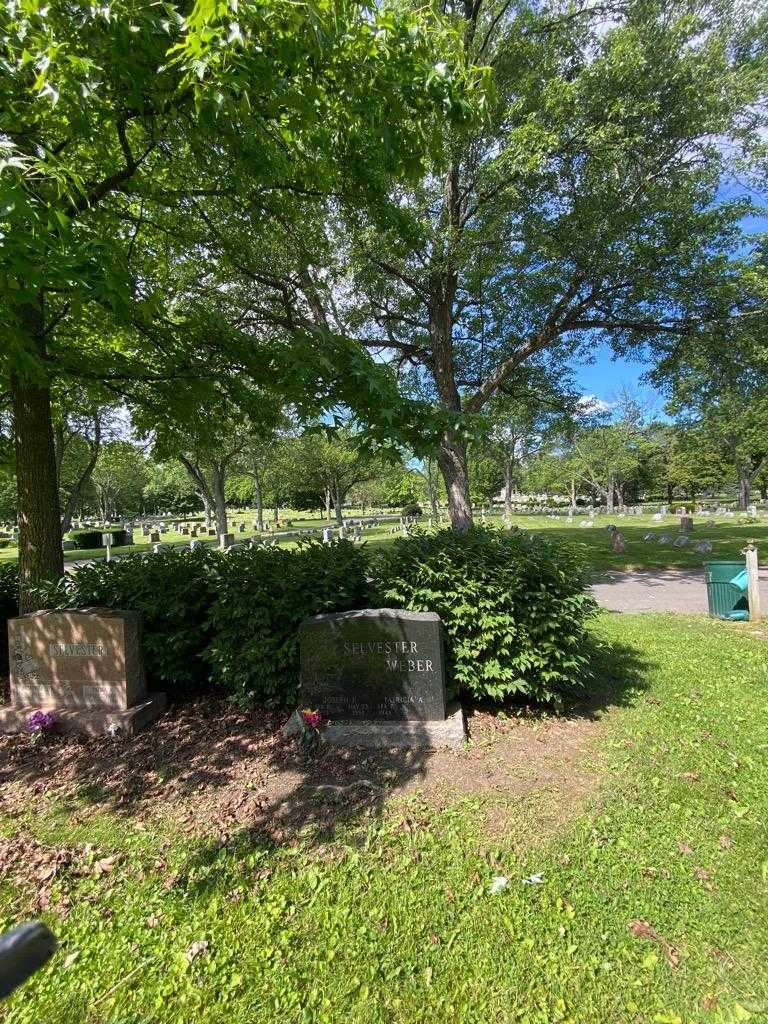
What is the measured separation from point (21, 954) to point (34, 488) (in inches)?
221

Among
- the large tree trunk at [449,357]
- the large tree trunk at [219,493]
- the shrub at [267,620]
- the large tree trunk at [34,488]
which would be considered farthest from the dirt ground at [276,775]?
the large tree trunk at [219,493]

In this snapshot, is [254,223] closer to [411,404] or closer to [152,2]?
[152,2]

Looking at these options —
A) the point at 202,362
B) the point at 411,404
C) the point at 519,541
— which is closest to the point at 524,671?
the point at 519,541

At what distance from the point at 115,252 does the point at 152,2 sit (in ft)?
4.61

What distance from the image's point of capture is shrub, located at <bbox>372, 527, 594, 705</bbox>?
13.7 ft

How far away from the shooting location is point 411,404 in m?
4.20

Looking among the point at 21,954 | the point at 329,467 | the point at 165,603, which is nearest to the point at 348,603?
the point at 165,603

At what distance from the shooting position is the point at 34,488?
5184 millimetres

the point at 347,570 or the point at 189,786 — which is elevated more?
the point at 347,570

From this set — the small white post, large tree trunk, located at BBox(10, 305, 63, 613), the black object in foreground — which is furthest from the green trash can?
large tree trunk, located at BBox(10, 305, 63, 613)

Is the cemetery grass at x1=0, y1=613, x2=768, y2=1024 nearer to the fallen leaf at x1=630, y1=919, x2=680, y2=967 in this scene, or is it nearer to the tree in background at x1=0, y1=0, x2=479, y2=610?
the fallen leaf at x1=630, y1=919, x2=680, y2=967

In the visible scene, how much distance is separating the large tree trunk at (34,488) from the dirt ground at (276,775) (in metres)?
1.79

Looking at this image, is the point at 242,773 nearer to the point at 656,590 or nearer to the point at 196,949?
the point at 196,949

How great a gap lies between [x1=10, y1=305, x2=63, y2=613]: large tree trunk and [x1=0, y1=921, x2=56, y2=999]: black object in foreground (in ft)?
17.7
